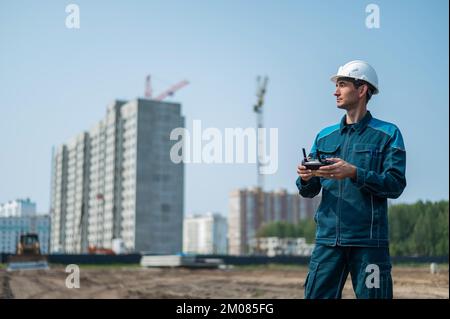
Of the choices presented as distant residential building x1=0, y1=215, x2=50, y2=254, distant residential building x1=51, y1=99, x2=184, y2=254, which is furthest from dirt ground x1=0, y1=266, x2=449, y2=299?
distant residential building x1=51, y1=99, x2=184, y2=254

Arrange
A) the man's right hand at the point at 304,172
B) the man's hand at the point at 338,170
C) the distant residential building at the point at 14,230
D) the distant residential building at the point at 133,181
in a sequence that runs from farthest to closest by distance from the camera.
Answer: the distant residential building at the point at 133,181 → the distant residential building at the point at 14,230 → the man's right hand at the point at 304,172 → the man's hand at the point at 338,170

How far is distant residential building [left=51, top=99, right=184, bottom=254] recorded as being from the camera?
128 meters

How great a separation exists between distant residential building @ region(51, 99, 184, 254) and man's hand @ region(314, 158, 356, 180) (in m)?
115

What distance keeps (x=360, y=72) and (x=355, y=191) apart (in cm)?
73

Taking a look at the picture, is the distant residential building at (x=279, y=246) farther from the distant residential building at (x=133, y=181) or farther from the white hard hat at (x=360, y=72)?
the white hard hat at (x=360, y=72)

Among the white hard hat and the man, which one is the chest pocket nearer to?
the man

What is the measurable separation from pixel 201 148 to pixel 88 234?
154m

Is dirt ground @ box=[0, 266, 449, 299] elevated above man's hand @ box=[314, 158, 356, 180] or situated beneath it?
situated beneath

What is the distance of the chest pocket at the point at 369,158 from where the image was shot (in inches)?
149

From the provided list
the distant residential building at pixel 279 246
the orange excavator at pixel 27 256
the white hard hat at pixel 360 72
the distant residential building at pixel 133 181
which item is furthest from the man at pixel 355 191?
the distant residential building at pixel 279 246

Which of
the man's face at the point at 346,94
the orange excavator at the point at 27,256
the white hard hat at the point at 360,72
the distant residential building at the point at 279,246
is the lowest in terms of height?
the distant residential building at the point at 279,246

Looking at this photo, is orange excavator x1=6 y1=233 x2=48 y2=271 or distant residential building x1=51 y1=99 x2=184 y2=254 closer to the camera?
orange excavator x1=6 y1=233 x2=48 y2=271

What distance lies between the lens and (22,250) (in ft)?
151
